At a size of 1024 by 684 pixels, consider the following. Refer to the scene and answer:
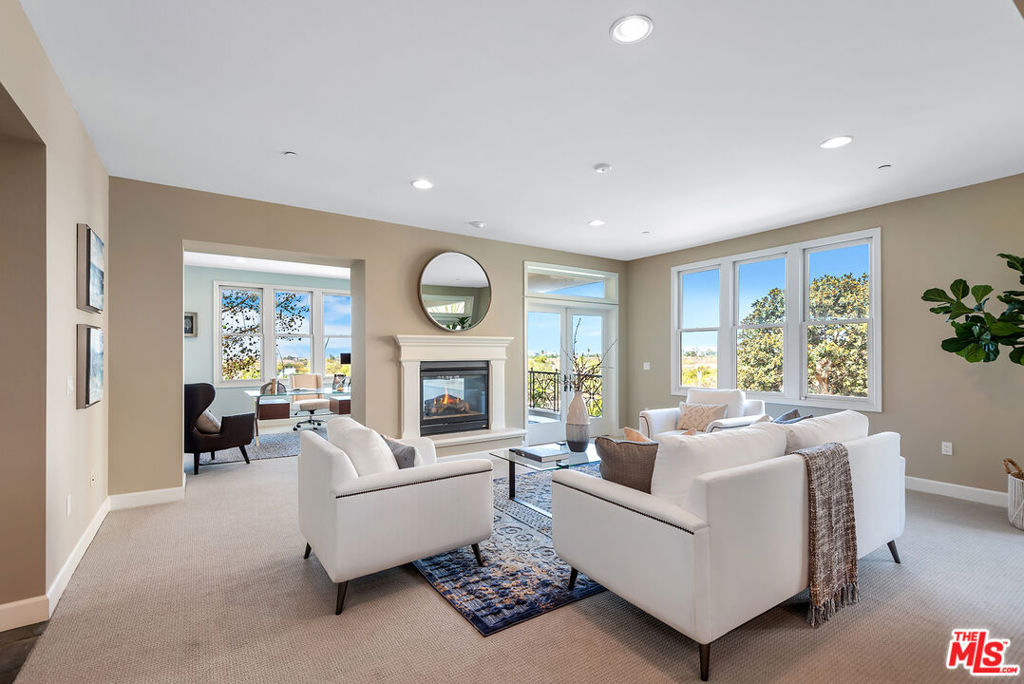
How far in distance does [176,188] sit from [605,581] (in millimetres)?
4432

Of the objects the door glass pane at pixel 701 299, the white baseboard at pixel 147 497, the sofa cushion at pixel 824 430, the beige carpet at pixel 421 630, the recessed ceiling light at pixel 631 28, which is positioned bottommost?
the beige carpet at pixel 421 630

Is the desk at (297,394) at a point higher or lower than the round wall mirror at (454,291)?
lower

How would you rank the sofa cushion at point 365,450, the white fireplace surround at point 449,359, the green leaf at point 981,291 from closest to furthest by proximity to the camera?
the sofa cushion at point 365,450 < the green leaf at point 981,291 < the white fireplace surround at point 449,359

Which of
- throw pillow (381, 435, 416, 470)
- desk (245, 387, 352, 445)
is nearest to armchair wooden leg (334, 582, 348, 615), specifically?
throw pillow (381, 435, 416, 470)

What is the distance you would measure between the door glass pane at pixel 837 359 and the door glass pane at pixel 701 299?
120 cm

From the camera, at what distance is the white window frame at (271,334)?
24.8ft

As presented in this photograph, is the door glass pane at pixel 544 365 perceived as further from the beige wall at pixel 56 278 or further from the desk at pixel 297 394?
the beige wall at pixel 56 278

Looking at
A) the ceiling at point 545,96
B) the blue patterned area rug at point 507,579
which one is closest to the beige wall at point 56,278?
the ceiling at point 545,96

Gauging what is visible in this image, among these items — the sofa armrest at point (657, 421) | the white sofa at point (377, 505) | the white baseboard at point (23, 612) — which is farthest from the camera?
the sofa armrest at point (657, 421)

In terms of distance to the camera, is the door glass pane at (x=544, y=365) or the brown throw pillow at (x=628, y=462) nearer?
the brown throw pillow at (x=628, y=462)

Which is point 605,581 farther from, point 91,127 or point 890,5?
point 91,127

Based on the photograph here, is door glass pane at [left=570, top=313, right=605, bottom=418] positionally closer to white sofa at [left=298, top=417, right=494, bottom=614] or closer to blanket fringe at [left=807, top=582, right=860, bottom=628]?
white sofa at [left=298, top=417, right=494, bottom=614]

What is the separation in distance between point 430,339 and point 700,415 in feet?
9.72

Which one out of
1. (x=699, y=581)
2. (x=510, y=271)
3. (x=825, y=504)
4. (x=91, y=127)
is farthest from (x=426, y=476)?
(x=510, y=271)
